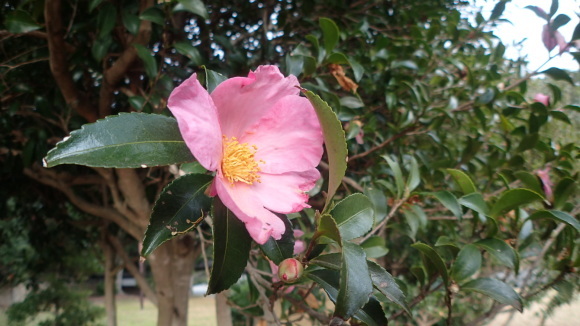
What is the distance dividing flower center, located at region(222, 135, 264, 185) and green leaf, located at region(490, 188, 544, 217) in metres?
0.44

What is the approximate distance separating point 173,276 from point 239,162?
191 centimetres

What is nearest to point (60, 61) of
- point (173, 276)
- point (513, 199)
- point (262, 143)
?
point (262, 143)

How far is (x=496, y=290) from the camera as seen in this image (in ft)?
2.13

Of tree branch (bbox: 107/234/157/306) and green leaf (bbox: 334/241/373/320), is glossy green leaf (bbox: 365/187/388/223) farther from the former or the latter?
tree branch (bbox: 107/234/157/306)

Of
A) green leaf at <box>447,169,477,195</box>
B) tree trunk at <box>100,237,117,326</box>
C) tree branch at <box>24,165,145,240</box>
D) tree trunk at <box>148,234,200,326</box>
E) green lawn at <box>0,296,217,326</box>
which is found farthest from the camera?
green lawn at <box>0,296,217,326</box>

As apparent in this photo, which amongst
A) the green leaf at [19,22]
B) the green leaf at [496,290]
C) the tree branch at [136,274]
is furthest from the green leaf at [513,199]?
the tree branch at [136,274]

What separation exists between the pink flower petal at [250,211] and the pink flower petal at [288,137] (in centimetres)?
5

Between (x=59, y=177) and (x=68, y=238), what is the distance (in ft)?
3.93

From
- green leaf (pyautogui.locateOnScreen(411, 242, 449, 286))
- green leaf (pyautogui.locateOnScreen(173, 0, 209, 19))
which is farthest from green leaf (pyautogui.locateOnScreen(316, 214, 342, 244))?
green leaf (pyautogui.locateOnScreen(173, 0, 209, 19))

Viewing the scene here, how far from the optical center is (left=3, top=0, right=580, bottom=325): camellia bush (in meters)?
0.39

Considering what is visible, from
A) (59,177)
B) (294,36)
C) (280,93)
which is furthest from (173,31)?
(280,93)

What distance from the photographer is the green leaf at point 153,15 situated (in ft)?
2.98

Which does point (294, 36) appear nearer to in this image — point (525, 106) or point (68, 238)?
point (525, 106)

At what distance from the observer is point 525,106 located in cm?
124
